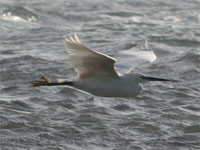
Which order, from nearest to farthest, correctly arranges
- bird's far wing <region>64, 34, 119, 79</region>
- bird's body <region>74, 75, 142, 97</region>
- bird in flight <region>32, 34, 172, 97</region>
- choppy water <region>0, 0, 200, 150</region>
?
bird's far wing <region>64, 34, 119, 79</region> < bird in flight <region>32, 34, 172, 97</region> < bird's body <region>74, 75, 142, 97</region> < choppy water <region>0, 0, 200, 150</region>

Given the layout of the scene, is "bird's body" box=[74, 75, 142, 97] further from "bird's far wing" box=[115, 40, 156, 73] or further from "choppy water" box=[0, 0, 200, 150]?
"choppy water" box=[0, 0, 200, 150]

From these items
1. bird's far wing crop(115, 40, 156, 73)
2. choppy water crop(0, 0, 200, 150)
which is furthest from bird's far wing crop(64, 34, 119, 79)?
choppy water crop(0, 0, 200, 150)

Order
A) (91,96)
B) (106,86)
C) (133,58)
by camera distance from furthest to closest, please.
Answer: (91,96)
(133,58)
(106,86)

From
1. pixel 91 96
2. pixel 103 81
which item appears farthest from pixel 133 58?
pixel 91 96

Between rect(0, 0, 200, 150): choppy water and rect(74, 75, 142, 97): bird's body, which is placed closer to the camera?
rect(74, 75, 142, 97): bird's body

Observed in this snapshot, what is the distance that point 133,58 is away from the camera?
762cm

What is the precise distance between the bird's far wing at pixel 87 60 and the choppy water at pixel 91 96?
0.99m

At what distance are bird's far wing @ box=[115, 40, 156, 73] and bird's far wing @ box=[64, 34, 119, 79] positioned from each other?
80 centimetres

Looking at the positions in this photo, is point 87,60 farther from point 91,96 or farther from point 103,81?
point 91,96

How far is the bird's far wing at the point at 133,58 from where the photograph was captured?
736 cm

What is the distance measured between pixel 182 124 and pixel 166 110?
637 mm

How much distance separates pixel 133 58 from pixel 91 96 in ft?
5.37

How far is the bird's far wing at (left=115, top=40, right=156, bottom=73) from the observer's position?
24.1 ft

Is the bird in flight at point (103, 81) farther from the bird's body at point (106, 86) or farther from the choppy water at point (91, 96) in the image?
the choppy water at point (91, 96)
